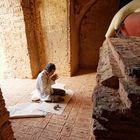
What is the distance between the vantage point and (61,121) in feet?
8.12

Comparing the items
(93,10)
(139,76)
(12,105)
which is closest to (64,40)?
(93,10)

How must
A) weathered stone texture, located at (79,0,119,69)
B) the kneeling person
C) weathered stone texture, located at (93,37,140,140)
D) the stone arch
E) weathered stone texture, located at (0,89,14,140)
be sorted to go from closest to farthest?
weathered stone texture, located at (93,37,140,140)
weathered stone texture, located at (0,89,14,140)
the kneeling person
the stone arch
weathered stone texture, located at (79,0,119,69)

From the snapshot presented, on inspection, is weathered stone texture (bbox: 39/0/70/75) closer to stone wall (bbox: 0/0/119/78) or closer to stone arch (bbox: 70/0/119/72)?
stone wall (bbox: 0/0/119/78)

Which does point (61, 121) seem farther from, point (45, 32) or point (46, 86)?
point (45, 32)

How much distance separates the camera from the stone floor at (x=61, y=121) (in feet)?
7.17

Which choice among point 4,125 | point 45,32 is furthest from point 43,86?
point 45,32

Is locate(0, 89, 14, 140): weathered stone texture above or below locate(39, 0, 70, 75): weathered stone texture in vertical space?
below

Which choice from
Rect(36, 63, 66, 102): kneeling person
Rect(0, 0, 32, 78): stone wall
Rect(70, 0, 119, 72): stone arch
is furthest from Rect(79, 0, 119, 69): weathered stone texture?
Rect(36, 63, 66, 102): kneeling person

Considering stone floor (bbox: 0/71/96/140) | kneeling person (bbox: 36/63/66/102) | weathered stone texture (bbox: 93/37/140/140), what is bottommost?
stone floor (bbox: 0/71/96/140)

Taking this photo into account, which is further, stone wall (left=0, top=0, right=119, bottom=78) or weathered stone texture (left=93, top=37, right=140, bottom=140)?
stone wall (left=0, top=0, right=119, bottom=78)

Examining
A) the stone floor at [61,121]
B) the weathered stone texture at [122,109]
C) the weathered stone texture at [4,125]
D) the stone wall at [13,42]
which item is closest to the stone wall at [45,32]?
the stone wall at [13,42]

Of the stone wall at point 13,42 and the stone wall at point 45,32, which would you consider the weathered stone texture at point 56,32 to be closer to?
the stone wall at point 45,32

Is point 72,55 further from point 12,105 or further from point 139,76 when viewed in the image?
point 139,76

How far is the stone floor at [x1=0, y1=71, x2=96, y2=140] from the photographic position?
7.17 feet
